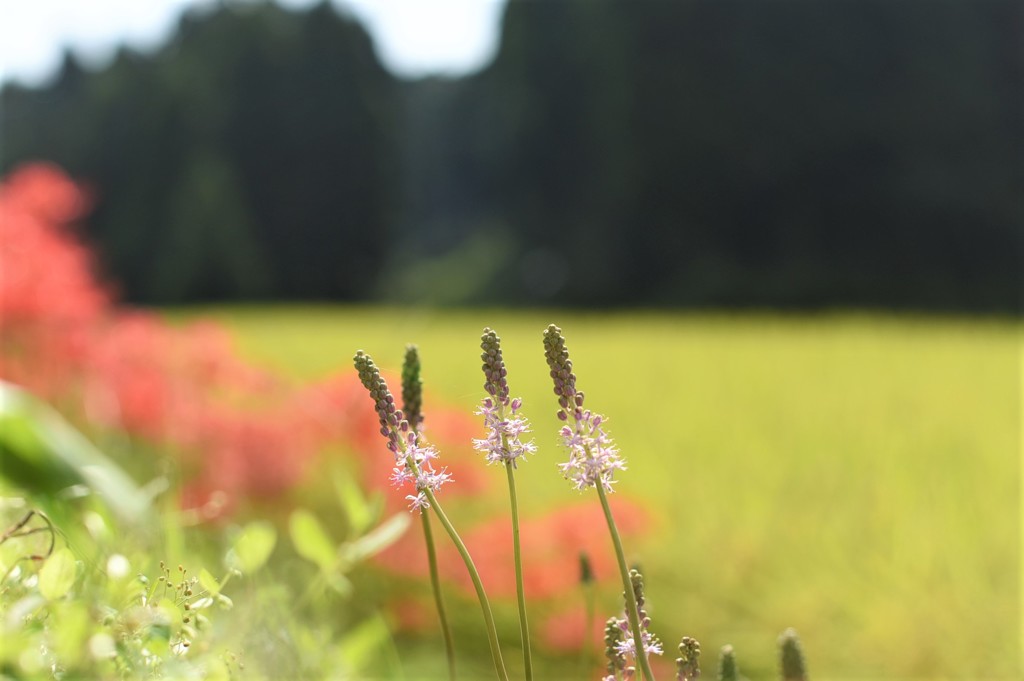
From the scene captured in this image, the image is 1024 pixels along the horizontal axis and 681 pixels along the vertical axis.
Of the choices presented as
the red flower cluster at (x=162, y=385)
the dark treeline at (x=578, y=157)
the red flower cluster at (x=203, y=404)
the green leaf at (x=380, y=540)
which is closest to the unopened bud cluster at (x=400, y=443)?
the green leaf at (x=380, y=540)

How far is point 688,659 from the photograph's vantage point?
0.83 ft

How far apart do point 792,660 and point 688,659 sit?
7 centimetres

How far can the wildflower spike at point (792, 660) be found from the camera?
0.99 feet

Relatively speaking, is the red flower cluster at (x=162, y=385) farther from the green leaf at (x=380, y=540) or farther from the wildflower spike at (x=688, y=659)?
the wildflower spike at (x=688, y=659)

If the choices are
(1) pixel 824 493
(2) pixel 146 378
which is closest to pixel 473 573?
(1) pixel 824 493

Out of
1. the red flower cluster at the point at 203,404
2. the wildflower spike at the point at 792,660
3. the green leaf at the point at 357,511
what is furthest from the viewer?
the red flower cluster at the point at 203,404

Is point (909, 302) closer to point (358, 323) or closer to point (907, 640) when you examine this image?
point (358, 323)

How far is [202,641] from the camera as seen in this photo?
9.4 inches

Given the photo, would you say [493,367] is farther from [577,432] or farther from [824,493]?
[824,493]

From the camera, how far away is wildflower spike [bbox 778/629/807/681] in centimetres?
30

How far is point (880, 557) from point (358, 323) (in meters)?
3.88

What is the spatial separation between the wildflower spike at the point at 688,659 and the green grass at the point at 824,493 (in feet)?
3.43

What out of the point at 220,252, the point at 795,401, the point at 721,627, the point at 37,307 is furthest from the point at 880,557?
the point at 220,252

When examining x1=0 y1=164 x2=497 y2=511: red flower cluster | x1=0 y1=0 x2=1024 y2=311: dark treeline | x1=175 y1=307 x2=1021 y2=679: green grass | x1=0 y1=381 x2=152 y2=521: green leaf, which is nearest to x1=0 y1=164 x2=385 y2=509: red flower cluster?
x1=0 y1=164 x2=497 y2=511: red flower cluster
